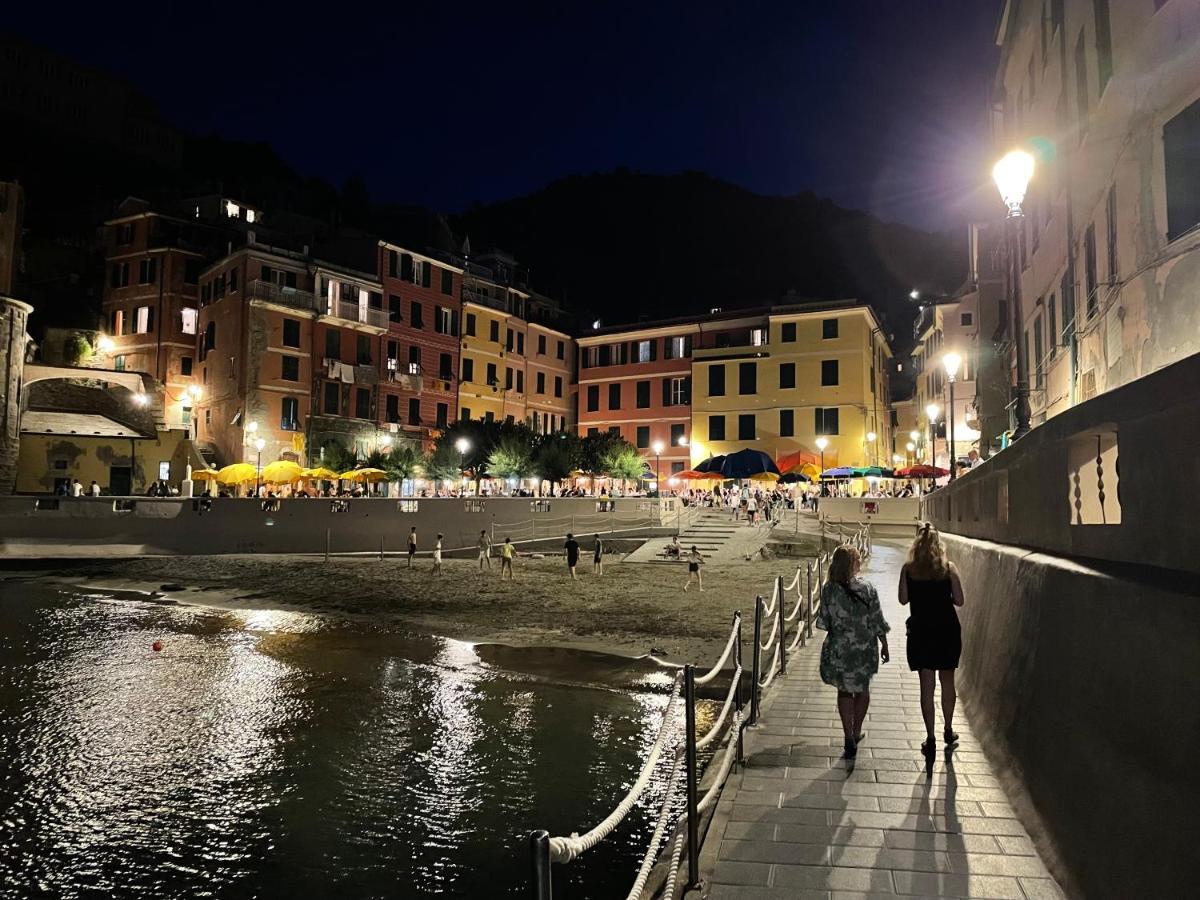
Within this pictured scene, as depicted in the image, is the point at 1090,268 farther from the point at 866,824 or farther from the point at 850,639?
the point at 866,824

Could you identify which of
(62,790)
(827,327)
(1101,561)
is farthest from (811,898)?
(827,327)

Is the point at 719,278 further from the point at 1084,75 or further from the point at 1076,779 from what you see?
the point at 1076,779

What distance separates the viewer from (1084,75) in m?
15.2

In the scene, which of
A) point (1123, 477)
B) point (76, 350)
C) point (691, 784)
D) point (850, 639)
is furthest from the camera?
point (76, 350)

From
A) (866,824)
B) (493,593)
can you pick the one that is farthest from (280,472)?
(866,824)

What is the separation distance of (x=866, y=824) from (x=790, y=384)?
46.8 meters

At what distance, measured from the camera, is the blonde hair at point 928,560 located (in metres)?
5.96

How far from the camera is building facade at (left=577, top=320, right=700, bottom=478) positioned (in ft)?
177

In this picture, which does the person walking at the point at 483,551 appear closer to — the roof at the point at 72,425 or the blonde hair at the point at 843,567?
the blonde hair at the point at 843,567

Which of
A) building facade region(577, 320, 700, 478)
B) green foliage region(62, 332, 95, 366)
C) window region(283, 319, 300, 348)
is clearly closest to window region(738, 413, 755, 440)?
building facade region(577, 320, 700, 478)

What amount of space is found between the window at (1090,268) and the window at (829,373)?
33114 millimetres

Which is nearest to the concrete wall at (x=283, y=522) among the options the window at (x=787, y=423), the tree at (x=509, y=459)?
the tree at (x=509, y=459)

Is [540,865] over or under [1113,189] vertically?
under

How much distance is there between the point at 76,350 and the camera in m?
45.0
